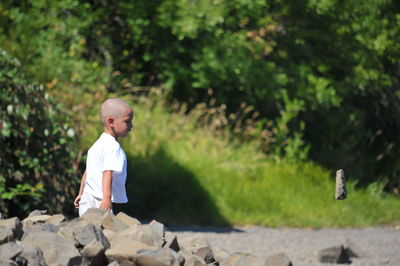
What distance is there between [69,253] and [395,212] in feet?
24.9

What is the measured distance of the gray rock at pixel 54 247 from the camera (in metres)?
5.03

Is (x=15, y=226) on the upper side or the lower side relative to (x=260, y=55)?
lower

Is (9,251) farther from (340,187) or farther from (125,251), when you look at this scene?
(340,187)

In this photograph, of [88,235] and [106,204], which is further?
[106,204]

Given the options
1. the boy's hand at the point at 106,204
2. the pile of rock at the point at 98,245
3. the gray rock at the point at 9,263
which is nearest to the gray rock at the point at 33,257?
the pile of rock at the point at 98,245

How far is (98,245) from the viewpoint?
515 centimetres

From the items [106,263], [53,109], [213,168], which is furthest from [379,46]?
[106,263]

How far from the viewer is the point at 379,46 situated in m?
12.1

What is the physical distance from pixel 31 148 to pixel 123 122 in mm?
3659

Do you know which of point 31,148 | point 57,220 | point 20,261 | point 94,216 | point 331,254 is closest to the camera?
point 20,261

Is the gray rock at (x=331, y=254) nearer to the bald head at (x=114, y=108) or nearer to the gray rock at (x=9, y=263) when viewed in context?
the bald head at (x=114, y=108)

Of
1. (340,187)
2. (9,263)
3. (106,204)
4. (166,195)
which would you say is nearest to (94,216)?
(106,204)

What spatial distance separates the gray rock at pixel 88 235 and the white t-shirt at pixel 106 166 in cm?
40

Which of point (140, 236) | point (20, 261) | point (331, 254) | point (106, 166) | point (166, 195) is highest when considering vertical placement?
point (106, 166)
